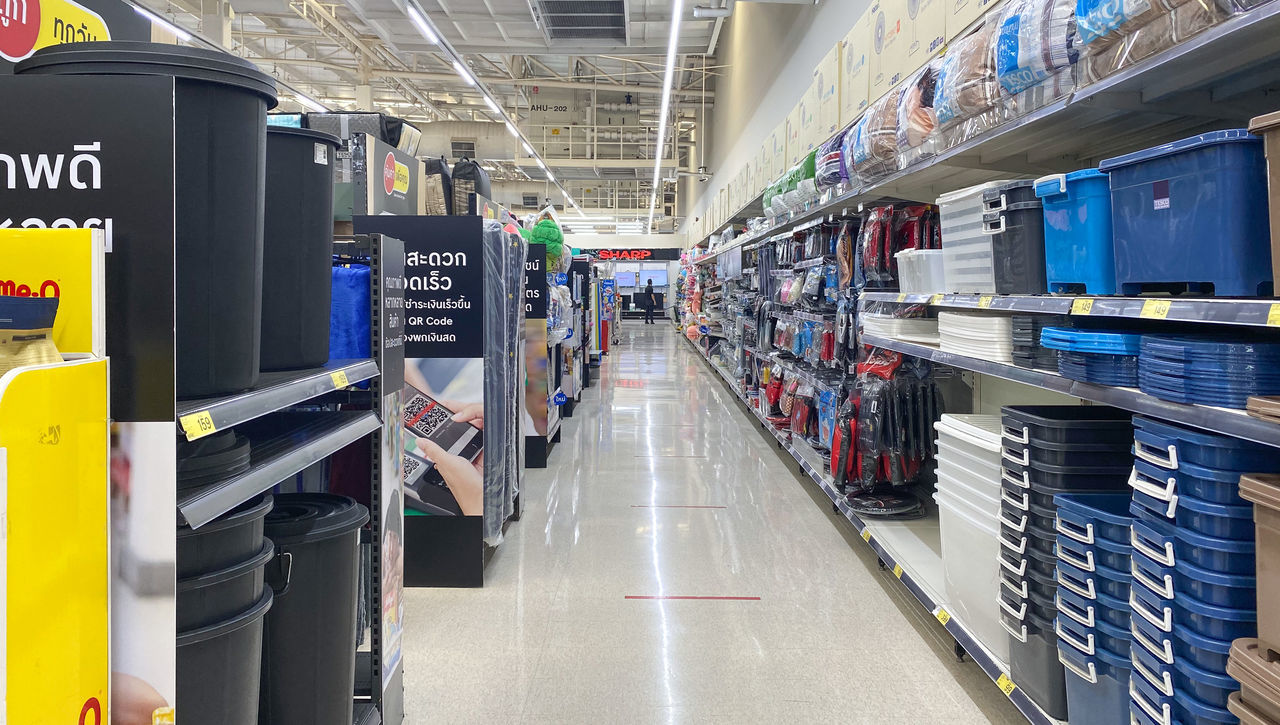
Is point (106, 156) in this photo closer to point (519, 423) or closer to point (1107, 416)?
point (1107, 416)

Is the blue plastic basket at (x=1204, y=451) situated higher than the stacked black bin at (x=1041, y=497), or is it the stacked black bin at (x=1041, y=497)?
the blue plastic basket at (x=1204, y=451)

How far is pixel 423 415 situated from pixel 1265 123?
10.5ft

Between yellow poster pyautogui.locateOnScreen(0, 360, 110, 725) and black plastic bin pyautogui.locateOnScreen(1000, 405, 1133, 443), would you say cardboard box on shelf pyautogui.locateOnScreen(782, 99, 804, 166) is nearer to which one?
black plastic bin pyautogui.locateOnScreen(1000, 405, 1133, 443)

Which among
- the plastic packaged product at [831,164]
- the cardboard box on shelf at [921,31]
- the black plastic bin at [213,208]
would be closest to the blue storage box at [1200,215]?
the black plastic bin at [213,208]

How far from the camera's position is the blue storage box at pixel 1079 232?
6.29ft

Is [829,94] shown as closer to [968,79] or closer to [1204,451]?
[968,79]

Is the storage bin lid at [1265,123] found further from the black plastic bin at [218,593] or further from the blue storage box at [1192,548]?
the black plastic bin at [218,593]

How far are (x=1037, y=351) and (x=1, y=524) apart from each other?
2.37m

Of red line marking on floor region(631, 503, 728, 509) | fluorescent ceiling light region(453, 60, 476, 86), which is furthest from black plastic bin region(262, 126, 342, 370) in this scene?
fluorescent ceiling light region(453, 60, 476, 86)

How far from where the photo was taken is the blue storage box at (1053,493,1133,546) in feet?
6.10

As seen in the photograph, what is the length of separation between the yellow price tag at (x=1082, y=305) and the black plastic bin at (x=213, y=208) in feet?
5.92

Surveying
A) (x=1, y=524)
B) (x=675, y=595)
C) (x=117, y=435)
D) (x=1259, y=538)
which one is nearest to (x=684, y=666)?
(x=675, y=595)

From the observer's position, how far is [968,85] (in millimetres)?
2600

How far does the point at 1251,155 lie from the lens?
1.47m
